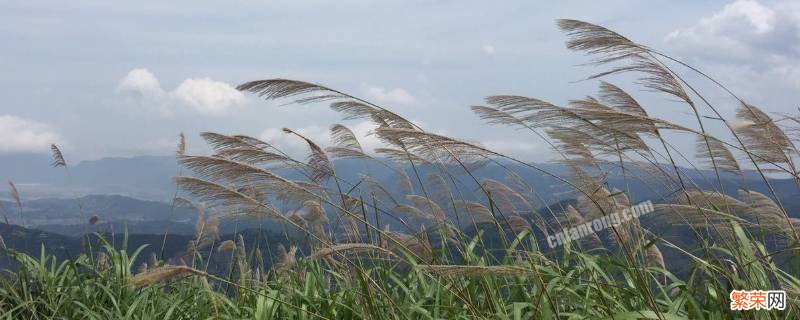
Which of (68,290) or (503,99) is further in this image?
(68,290)

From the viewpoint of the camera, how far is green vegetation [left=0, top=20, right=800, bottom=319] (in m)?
3.39

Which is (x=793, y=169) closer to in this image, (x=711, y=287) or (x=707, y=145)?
(x=707, y=145)

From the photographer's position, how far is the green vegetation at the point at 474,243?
339 cm

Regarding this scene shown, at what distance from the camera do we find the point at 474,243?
4.78 metres

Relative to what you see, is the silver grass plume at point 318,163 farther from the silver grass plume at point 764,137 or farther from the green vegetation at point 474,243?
the silver grass plume at point 764,137

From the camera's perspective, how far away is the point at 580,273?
4.28 meters

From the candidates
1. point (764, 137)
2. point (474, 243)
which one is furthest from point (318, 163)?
point (764, 137)

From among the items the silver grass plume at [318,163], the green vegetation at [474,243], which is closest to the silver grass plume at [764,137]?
the green vegetation at [474,243]

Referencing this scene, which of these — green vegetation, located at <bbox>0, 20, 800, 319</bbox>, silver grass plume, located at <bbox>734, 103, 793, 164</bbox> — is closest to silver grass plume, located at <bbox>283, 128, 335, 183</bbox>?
green vegetation, located at <bbox>0, 20, 800, 319</bbox>

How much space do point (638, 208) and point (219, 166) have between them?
101 inches

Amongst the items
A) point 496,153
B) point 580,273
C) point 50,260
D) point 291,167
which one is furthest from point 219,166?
point 50,260

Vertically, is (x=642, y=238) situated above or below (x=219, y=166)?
below

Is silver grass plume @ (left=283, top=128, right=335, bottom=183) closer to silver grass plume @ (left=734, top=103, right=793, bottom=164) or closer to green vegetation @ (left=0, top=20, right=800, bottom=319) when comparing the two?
green vegetation @ (left=0, top=20, right=800, bottom=319)

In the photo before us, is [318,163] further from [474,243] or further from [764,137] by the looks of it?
[764,137]
